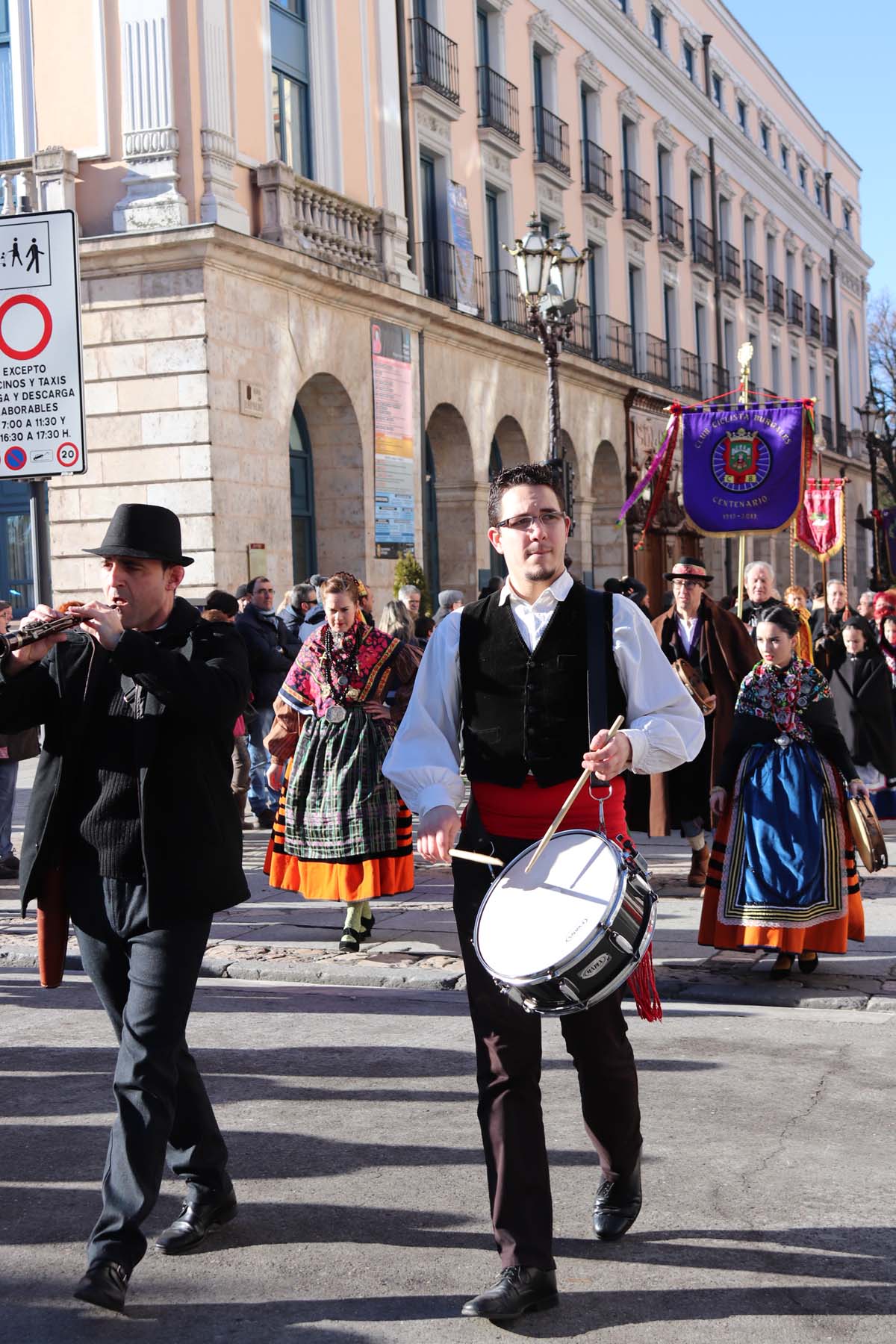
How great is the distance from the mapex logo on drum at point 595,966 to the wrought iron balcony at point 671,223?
33.3 metres

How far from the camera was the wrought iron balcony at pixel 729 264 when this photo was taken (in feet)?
133

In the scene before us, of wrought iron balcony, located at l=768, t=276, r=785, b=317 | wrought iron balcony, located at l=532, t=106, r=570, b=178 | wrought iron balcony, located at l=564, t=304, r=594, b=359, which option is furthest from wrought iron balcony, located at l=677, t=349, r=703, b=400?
wrought iron balcony, located at l=768, t=276, r=785, b=317

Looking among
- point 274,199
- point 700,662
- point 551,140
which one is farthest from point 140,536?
point 551,140

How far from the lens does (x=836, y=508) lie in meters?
29.0

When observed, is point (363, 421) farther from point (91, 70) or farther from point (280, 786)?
point (280, 786)

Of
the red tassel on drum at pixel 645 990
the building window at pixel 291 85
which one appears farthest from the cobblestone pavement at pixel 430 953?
the building window at pixel 291 85

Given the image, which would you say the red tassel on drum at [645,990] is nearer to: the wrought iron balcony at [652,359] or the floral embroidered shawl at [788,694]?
the floral embroidered shawl at [788,694]

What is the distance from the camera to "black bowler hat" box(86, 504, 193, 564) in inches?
163

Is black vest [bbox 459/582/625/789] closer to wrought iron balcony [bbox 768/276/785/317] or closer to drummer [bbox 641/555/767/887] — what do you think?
drummer [bbox 641/555/767/887]

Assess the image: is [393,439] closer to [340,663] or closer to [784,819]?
[340,663]

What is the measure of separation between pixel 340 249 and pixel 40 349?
42.1ft

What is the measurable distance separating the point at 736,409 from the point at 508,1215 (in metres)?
11.9

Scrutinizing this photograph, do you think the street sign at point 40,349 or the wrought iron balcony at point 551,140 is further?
the wrought iron balcony at point 551,140

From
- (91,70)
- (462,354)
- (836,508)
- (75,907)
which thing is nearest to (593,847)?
(75,907)
